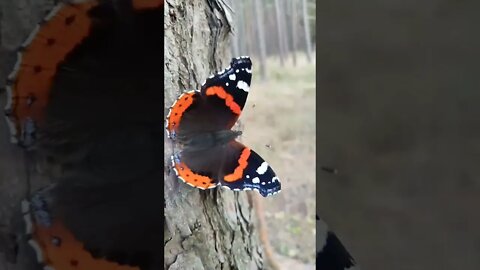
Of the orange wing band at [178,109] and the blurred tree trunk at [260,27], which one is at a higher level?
the blurred tree trunk at [260,27]

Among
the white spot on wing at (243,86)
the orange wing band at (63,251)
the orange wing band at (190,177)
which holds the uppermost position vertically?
the white spot on wing at (243,86)

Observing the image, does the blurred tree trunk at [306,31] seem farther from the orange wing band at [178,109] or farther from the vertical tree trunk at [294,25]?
the orange wing band at [178,109]

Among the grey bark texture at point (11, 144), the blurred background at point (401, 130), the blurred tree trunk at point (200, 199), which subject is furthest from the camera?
the blurred tree trunk at point (200, 199)

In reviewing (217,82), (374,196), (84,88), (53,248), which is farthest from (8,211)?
(374,196)

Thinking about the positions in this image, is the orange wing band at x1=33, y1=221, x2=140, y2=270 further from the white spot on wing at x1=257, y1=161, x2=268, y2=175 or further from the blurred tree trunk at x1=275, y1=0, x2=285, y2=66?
the blurred tree trunk at x1=275, y1=0, x2=285, y2=66

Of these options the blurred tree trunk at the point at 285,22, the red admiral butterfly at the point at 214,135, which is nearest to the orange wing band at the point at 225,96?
the red admiral butterfly at the point at 214,135

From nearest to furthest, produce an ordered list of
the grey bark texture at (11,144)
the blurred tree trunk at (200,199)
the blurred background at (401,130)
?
the blurred background at (401,130), the grey bark texture at (11,144), the blurred tree trunk at (200,199)

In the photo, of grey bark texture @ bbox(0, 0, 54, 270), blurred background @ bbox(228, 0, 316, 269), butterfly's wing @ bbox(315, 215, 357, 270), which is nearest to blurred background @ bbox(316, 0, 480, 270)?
butterfly's wing @ bbox(315, 215, 357, 270)

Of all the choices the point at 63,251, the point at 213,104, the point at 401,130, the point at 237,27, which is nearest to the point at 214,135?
the point at 213,104

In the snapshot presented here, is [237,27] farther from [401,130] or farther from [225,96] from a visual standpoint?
[401,130]
